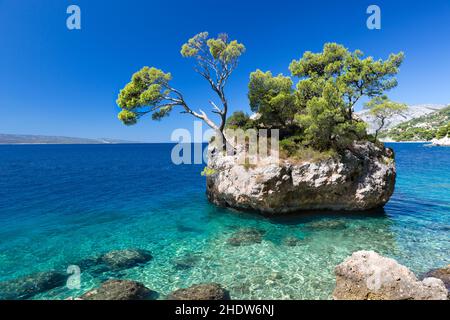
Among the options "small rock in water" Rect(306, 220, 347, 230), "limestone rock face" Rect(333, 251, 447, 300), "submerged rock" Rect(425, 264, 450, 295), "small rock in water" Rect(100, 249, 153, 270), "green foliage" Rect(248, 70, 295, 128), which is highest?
"green foliage" Rect(248, 70, 295, 128)

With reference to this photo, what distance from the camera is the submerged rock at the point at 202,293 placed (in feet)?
34.9

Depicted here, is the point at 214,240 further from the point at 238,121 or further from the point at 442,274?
the point at 238,121

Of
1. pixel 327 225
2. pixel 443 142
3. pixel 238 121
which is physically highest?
pixel 443 142

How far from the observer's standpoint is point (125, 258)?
14.8m

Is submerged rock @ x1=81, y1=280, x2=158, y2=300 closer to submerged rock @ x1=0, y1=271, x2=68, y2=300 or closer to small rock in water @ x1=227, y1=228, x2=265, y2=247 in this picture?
submerged rock @ x1=0, y1=271, x2=68, y2=300

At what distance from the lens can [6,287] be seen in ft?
39.0

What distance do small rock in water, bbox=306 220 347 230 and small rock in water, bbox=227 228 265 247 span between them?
13.3ft

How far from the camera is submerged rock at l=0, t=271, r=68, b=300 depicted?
11398 mm

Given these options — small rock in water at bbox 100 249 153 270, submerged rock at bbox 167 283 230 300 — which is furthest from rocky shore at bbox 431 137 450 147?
small rock in water at bbox 100 249 153 270

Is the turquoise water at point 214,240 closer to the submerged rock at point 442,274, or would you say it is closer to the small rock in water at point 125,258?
the small rock in water at point 125,258

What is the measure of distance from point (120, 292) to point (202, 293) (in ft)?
12.2

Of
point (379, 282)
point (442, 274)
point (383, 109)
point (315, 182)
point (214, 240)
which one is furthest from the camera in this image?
point (383, 109)

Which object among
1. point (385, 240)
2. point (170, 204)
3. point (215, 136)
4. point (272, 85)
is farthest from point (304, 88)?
point (170, 204)

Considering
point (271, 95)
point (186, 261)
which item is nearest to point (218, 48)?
point (271, 95)
